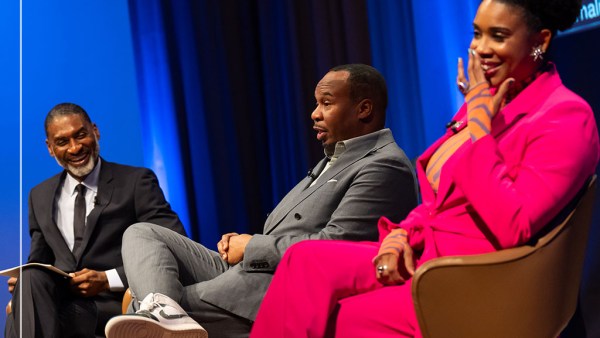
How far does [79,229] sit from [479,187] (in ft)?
7.36

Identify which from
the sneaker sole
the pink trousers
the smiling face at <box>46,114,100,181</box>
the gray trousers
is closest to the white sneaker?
the sneaker sole

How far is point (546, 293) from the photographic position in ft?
6.35

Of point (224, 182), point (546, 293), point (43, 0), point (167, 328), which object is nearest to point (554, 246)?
point (546, 293)

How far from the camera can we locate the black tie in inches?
145

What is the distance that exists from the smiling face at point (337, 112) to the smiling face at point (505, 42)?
0.95 metres

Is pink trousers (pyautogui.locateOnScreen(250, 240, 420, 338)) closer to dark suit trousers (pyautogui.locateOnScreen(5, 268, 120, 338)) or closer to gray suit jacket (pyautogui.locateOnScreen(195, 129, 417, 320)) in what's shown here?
gray suit jacket (pyautogui.locateOnScreen(195, 129, 417, 320))

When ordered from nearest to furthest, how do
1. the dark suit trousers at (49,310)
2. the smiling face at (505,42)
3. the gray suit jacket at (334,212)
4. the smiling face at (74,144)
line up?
the smiling face at (505,42) < the gray suit jacket at (334,212) < the dark suit trousers at (49,310) < the smiling face at (74,144)

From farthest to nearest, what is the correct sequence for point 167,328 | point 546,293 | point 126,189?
point 126,189 → point 167,328 → point 546,293

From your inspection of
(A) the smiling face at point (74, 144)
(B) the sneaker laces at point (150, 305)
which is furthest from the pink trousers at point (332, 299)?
(A) the smiling face at point (74, 144)

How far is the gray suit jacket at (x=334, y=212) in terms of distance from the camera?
273cm

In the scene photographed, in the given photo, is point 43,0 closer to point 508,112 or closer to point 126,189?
point 126,189

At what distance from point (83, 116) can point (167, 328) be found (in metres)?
1.70

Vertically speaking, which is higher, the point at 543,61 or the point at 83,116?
the point at 543,61

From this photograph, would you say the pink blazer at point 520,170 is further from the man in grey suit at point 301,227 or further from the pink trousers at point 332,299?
the man in grey suit at point 301,227
